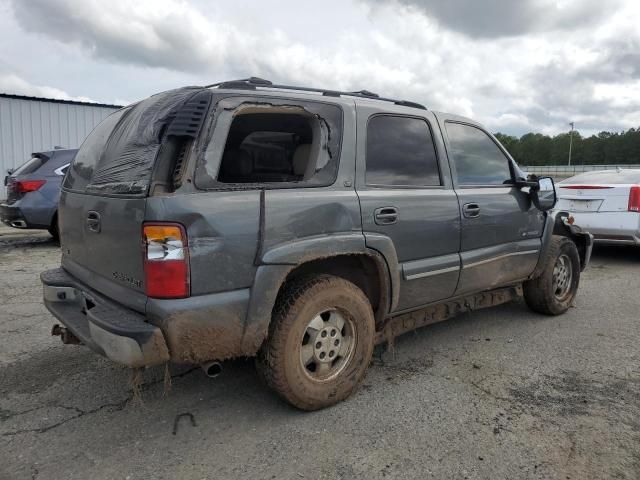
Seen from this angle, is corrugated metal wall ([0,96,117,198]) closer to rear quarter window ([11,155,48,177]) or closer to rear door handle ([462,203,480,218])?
rear quarter window ([11,155,48,177])

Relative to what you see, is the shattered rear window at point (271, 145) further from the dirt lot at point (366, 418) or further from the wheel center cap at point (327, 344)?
the dirt lot at point (366, 418)

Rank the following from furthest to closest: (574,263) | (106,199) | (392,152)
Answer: (574,263) < (392,152) < (106,199)

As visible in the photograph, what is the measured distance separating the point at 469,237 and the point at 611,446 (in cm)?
165

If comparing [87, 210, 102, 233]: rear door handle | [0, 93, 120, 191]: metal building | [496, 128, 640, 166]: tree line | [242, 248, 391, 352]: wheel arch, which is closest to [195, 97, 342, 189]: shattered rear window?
[242, 248, 391, 352]: wheel arch

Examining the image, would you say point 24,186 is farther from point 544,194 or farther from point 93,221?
point 544,194

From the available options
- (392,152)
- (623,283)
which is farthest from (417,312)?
(623,283)

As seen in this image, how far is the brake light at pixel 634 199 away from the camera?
7266 millimetres

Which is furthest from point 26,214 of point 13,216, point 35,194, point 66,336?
point 66,336

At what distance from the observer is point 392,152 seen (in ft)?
11.3

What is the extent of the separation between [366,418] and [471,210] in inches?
70.1

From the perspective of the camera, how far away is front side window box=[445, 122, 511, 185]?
3900 millimetres

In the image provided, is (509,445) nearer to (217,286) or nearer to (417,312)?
(417,312)

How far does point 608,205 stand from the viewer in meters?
7.53

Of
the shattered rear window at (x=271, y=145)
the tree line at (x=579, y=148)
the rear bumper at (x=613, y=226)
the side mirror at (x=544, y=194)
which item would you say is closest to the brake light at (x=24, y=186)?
the shattered rear window at (x=271, y=145)
